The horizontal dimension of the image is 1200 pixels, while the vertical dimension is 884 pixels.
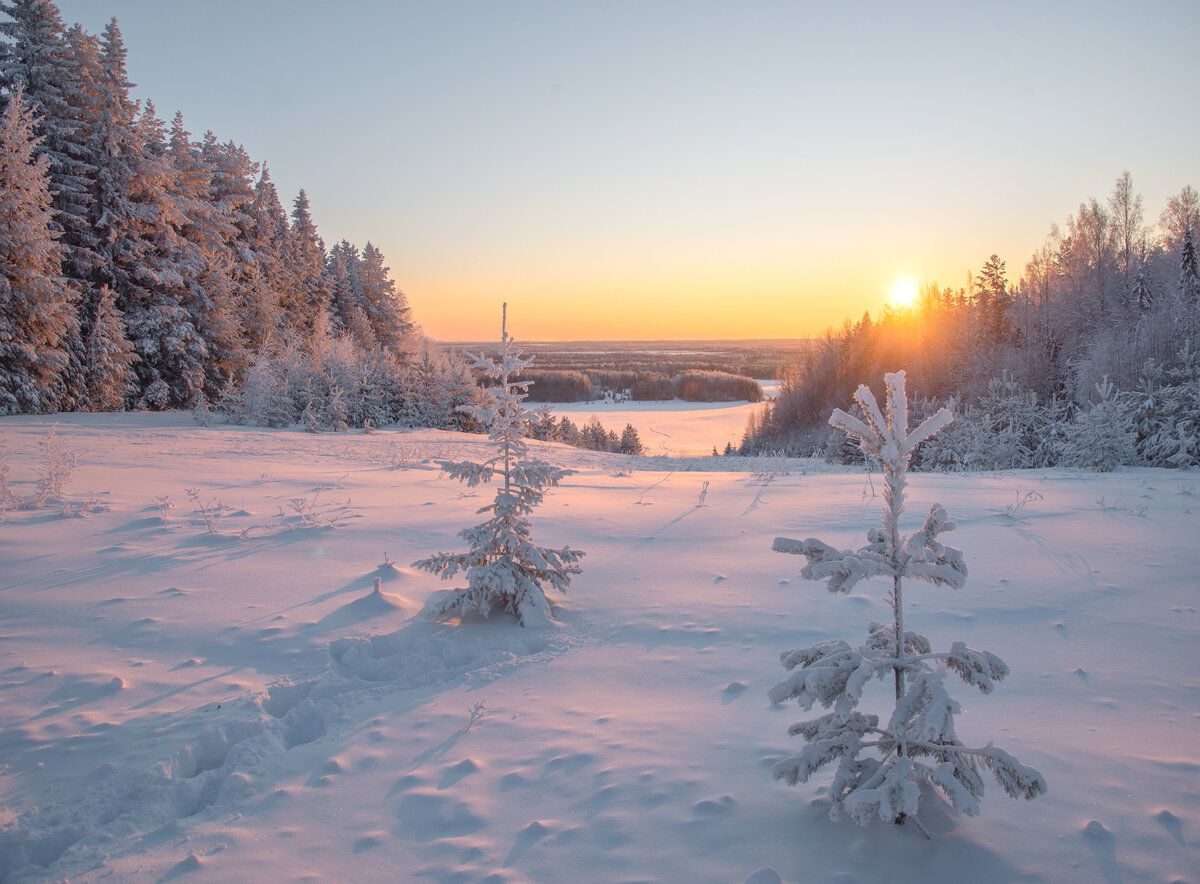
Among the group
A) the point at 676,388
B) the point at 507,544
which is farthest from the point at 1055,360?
the point at 676,388

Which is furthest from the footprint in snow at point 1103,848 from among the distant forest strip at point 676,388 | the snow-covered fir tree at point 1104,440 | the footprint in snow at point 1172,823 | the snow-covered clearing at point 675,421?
the distant forest strip at point 676,388

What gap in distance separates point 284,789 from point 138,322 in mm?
26881

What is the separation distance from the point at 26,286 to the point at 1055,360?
4274 cm

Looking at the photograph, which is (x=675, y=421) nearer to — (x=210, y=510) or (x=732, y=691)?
(x=210, y=510)

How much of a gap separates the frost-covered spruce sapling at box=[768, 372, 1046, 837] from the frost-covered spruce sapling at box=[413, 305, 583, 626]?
8.61ft

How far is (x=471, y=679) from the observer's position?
3963mm

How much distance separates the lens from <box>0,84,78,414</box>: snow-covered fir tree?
16.8 meters

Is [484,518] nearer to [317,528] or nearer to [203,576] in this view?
[317,528]

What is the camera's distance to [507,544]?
15.6ft

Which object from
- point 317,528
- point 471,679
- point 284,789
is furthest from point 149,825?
point 317,528

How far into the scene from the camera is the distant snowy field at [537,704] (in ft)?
7.80

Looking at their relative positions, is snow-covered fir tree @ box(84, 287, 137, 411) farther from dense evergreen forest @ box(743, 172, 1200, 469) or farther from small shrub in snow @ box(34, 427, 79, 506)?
dense evergreen forest @ box(743, 172, 1200, 469)

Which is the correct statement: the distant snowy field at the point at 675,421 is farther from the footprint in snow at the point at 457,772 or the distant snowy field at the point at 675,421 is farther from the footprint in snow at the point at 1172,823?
the footprint in snow at the point at 1172,823

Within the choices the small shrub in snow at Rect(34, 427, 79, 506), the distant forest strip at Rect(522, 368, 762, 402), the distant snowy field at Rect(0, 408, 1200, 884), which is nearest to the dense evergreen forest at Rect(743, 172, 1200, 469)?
the distant snowy field at Rect(0, 408, 1200, 884)
